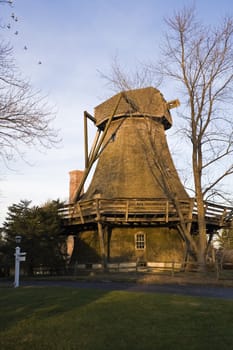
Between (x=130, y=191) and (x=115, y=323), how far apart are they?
16559 millimetres

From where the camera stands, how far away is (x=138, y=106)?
24.4 m

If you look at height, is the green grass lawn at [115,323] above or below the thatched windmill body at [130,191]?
below

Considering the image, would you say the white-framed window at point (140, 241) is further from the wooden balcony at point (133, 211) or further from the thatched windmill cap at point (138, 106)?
the thatched windmill cap at point (138, 106)

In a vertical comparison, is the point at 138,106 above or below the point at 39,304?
above

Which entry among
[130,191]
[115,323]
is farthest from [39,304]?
[130,191]

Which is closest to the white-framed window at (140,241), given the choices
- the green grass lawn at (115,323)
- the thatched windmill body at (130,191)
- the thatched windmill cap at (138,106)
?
the thatched windmill body at (130,191)

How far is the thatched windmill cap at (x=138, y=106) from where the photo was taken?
79.5ft

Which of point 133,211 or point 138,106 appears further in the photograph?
point 138,106

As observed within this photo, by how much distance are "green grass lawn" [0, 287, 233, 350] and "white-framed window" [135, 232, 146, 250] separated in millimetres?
11907

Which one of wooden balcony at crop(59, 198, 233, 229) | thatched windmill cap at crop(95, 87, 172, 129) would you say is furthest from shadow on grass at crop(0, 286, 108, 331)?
thatched windmill cap at crop(95, 87, 172, 129)

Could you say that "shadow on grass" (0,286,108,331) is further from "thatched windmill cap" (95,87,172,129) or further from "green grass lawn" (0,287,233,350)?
"thatched windmill cap" (95,87,172,129)

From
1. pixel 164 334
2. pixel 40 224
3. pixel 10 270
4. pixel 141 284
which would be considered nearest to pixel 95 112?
pixel 40 224

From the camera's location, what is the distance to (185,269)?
1964 cm

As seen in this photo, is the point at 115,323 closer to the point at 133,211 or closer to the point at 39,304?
the point at 39,304
